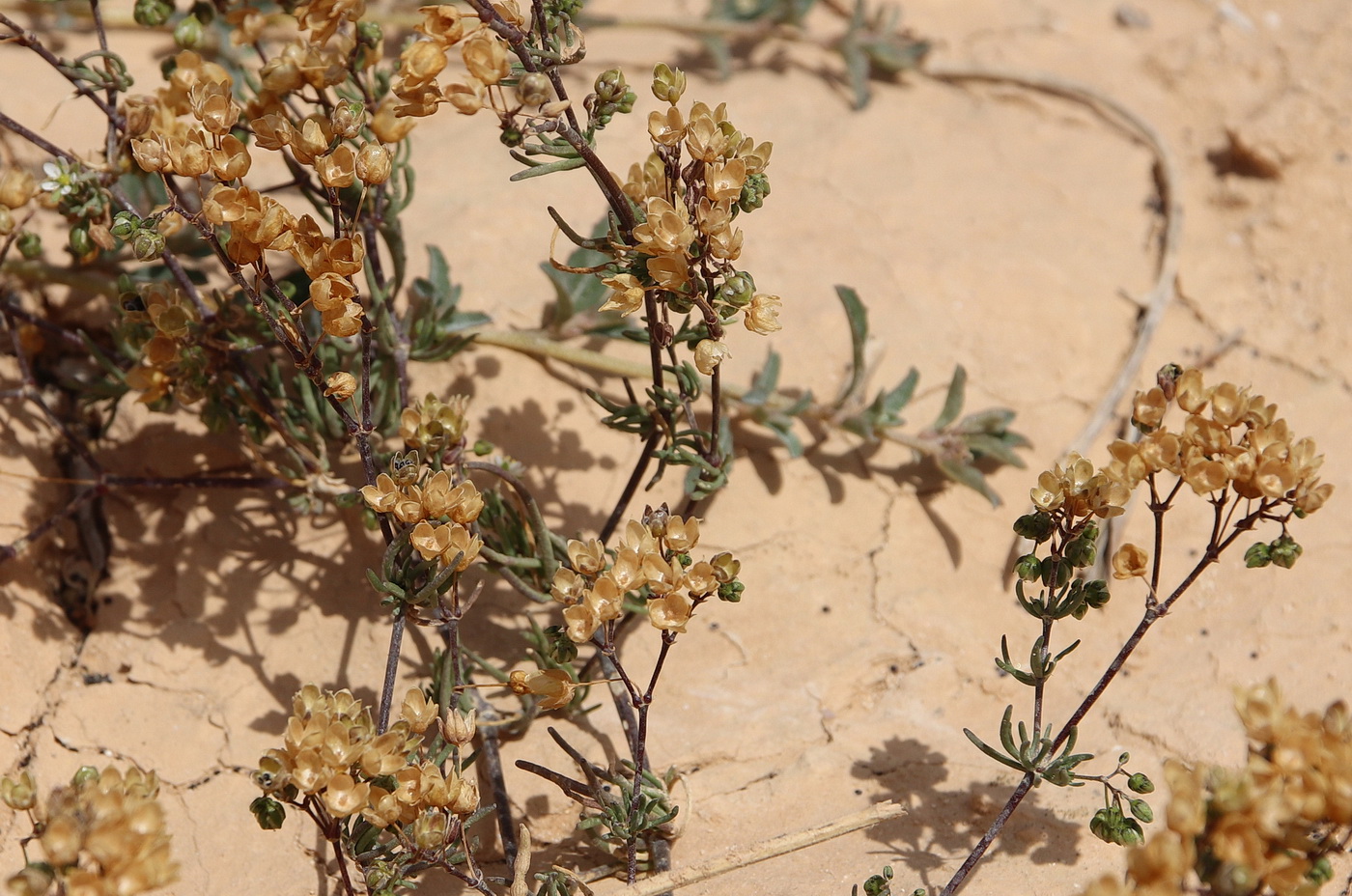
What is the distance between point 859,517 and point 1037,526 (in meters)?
1.07

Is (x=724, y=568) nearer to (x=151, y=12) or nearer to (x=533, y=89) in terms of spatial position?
(x=533, y=89)

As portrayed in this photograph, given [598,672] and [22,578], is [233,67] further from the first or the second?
[598,672]

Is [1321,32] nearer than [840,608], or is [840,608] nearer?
[840,608]

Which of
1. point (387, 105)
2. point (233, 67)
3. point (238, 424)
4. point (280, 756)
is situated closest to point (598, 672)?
point (280, 756)

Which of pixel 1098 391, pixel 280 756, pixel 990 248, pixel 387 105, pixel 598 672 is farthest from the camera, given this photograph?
pixel 990 248

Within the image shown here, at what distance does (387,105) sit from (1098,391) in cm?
253

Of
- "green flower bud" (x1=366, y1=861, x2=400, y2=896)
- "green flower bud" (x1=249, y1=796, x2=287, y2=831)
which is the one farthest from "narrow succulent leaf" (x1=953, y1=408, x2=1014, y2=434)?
"green flower bud" (x1=249, y1=796, x2=287, y2=831)

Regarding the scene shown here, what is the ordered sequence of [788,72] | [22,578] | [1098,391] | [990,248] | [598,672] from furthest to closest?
1. [788,72]
2. [990,248]
3. [1098,391]
4. [22,578]
5. [598,672]

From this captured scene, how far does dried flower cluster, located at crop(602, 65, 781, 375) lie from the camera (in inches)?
91.3

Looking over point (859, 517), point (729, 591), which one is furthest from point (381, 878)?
point (859, 517)

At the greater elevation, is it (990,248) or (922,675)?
(990,248)

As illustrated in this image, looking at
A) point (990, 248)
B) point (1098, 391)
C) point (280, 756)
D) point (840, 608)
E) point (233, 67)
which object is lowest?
point (280, 756)

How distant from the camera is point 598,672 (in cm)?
298

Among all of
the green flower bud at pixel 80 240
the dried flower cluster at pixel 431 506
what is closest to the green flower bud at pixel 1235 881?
the dried flower cluster at pixel 431 506
